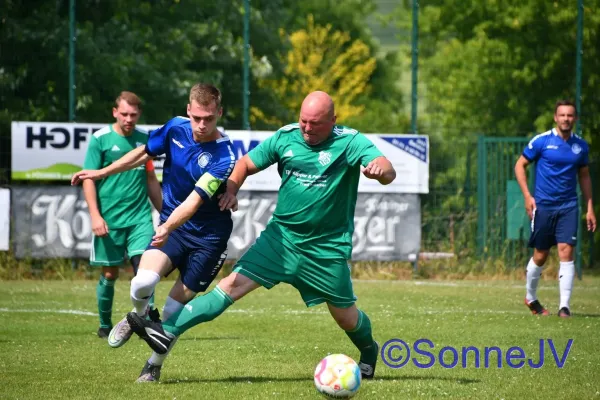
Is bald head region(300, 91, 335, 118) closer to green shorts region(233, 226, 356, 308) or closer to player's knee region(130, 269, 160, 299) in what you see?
green shorts region(233, 226, 356, 308)

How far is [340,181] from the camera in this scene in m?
7.74

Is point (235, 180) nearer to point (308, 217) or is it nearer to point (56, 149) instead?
point (308, 217)

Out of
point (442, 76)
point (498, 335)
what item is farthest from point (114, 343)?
point (442, 76)

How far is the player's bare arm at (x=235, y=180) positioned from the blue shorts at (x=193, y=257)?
0.35 metres

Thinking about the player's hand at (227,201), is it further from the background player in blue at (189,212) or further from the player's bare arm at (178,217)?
the player's bare arm at (178,217)

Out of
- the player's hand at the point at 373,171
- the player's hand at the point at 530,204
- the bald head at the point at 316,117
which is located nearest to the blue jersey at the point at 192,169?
the bald head at the point at 316,117

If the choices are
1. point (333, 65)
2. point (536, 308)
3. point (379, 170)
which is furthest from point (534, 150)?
point (333, 65)

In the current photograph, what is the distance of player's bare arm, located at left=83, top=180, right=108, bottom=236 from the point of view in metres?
10.2

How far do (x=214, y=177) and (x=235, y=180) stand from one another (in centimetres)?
15

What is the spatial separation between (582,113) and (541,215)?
801 cm

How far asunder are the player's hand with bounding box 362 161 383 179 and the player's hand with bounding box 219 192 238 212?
3.37 feet

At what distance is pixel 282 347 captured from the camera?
9719 mm

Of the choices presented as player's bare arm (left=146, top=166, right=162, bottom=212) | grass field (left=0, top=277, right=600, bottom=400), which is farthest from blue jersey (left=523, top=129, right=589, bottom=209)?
player's bare arm (left=146, top=166, right=162, bottom=212)

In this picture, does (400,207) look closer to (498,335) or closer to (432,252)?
(432,252)
